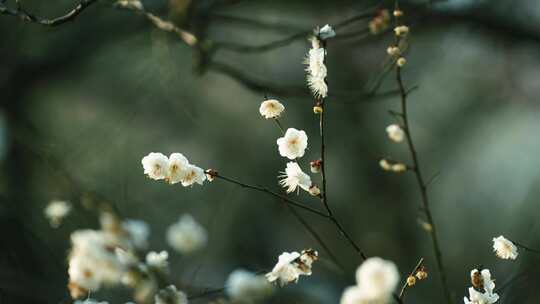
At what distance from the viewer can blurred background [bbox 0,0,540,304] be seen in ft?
14.7

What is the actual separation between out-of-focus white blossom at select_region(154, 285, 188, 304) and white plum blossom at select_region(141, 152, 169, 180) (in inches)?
18.8

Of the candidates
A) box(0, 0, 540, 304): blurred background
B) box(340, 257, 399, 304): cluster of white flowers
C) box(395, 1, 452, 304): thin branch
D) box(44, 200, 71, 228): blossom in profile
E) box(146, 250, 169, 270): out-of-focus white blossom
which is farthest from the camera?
box(0, 0, 540, 304): blurred background

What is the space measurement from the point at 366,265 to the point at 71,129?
584cm

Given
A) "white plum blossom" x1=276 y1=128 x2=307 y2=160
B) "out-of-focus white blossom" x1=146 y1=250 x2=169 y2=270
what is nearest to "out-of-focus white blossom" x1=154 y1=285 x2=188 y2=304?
"out-of-focus white blossom" x1=146 y1=250 x2=169 y2=270

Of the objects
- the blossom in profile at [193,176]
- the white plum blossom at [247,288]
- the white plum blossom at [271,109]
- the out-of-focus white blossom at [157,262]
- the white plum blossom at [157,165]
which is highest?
the white plum blossom at [271,109]

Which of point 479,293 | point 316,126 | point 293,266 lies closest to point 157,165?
point 293,266

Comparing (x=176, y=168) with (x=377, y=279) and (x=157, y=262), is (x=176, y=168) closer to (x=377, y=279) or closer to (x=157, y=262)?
(x=157, y=262)

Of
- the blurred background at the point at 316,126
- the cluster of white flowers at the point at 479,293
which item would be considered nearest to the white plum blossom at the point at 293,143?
the cluster of white flowers at the point at 479,293

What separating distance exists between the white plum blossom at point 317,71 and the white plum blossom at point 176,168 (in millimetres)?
392

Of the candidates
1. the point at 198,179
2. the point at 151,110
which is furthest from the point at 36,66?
the point at 198,179

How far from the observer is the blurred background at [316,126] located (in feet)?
14.7

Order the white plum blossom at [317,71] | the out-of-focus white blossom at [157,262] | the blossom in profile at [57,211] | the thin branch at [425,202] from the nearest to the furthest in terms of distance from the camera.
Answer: the out-of-focus white blossom at [157,262], the thin branch at [425,202], the white plum blossom at [317,71], the blossom in profile at [57,211]

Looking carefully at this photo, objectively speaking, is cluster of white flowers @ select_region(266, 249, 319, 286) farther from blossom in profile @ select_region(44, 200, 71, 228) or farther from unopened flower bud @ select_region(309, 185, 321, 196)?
blossom in profile @ select_region(44, 200, 71, 228)

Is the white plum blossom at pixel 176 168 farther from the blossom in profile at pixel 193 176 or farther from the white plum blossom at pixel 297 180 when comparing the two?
the white plum blossom at pixel 297 180
